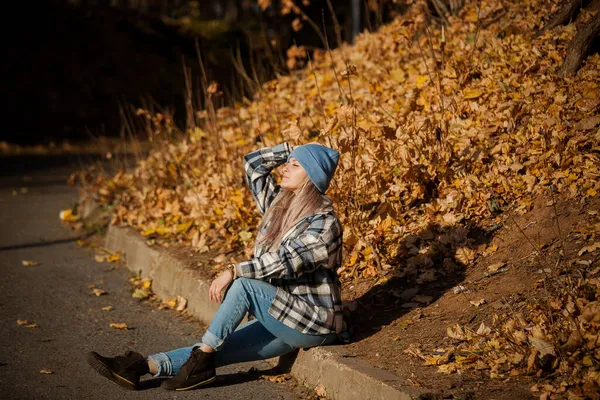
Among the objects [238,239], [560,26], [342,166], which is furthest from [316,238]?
[560,26]

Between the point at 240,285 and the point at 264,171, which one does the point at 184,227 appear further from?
the point at 240,285

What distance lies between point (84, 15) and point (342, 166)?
62.5 feet

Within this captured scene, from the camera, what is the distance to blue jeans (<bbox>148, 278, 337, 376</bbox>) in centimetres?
391

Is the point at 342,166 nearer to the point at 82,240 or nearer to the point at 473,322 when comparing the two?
the point at 473,322

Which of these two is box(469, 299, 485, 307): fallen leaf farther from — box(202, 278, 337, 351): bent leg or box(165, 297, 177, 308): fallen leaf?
box(165, 297, 177, 308): fallen leaf

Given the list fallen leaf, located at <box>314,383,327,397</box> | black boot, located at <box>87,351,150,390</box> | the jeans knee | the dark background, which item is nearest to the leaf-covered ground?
fallen leaf, located at <box>314,383,327,397</box>

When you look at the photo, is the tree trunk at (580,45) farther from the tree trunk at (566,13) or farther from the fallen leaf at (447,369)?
the fallen leaf at (447,369)

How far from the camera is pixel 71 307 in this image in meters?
5.73

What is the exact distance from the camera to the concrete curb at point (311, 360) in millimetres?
3502

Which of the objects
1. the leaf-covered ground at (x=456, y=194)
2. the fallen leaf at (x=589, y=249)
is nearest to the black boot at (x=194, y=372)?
the leaf-covered ground at (x=456, y=194)

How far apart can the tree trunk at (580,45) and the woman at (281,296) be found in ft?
9.77

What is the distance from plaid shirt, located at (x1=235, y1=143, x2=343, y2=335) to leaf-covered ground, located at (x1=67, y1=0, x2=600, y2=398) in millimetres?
335

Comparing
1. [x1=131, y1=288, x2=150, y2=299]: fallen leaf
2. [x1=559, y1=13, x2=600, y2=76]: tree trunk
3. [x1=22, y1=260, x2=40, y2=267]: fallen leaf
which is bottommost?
[x1=131, y1=288, x2=150, y2=299]: fallen leaf

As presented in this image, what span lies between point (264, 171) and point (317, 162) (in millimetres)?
731
